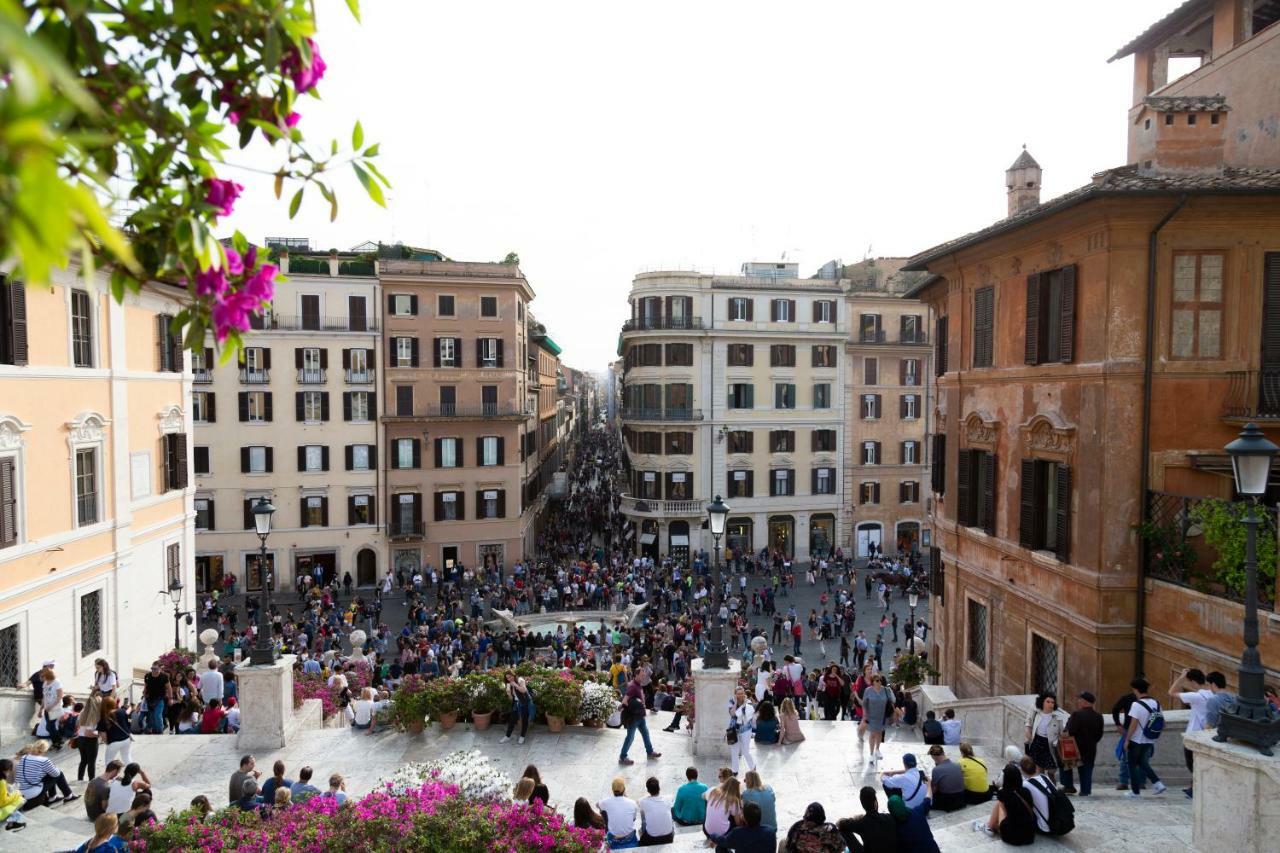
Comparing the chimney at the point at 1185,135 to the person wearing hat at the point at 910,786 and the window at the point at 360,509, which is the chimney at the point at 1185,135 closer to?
the person wearing hat at the point at 910,786

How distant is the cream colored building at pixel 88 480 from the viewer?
1723 cm

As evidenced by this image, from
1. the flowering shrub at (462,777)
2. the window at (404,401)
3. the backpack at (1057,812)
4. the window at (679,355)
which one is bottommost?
the flowering shrub at (462,777)

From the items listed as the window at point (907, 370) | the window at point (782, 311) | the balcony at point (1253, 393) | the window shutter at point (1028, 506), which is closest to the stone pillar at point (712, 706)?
the window shutter at point (1028, 506)

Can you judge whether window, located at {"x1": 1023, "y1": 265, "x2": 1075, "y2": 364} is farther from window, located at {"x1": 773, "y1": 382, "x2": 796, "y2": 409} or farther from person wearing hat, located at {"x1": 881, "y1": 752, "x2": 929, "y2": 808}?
window, located at {"x1": 773, "y1": 382, "x2": 796, "y2": 409}

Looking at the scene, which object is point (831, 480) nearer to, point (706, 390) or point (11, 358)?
point (706, 390)

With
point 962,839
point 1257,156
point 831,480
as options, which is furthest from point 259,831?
point 831,480

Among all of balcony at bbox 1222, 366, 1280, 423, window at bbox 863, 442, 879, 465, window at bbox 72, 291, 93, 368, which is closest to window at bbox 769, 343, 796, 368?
window at bbox 863, 442, 879, 465

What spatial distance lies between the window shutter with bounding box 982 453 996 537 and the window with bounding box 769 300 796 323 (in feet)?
92.2

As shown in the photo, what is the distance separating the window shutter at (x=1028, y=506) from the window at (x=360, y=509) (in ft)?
102

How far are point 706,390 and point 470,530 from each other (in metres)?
13.8

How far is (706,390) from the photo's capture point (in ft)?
147

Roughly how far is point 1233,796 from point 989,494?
1068 cm

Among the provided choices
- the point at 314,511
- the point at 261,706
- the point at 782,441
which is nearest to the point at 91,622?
the point at 261,706

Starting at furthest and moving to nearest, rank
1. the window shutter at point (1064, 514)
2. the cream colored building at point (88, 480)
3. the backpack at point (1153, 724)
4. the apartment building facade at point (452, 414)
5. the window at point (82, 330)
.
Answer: the apartment building facade at point (452, 414)
the window at point (82, 330)
the cream colored building at point (88, 480)
the window shutter at point (1064, 514)
the backpack at point (1153, 724)
